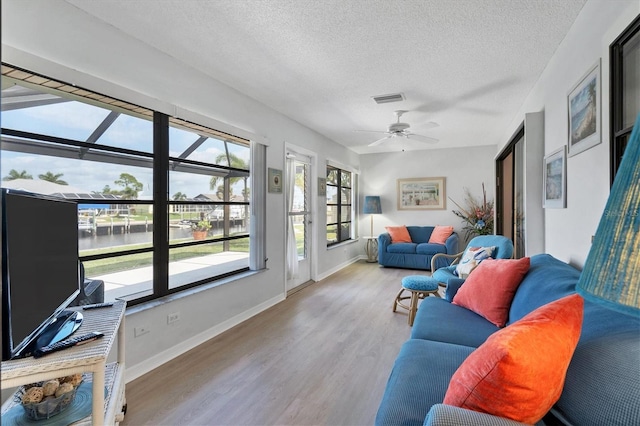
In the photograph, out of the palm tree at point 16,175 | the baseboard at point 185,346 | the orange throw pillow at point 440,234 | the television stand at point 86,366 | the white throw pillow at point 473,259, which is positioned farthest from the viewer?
the orange throw pillow at point 440,234

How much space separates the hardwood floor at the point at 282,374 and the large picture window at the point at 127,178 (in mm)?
656

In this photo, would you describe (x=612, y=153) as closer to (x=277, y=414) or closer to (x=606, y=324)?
(x=606, y=324)

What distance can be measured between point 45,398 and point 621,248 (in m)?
1.98

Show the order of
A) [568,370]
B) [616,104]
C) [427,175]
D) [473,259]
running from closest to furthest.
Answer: [568,370]
[616,104]
[473,259]
[427,175]

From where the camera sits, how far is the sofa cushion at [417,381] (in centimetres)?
131

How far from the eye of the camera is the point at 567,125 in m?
2.28

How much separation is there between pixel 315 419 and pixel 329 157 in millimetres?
4398

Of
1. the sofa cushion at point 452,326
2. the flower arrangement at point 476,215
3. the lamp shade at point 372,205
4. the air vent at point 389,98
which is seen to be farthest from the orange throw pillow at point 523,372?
the lamp shade at point 372,205

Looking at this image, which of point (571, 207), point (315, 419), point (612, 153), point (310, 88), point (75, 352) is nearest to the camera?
point (75, 352)

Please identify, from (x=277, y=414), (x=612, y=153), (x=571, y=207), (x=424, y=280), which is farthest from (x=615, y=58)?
(x=277, y=414)

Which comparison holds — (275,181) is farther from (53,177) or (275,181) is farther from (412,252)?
(412,252)

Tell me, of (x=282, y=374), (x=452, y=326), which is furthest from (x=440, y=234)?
(x=282, y=374)

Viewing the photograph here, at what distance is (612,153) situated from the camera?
167cm

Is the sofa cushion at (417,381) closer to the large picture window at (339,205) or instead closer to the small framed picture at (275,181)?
the small framed picture at (275,181)
